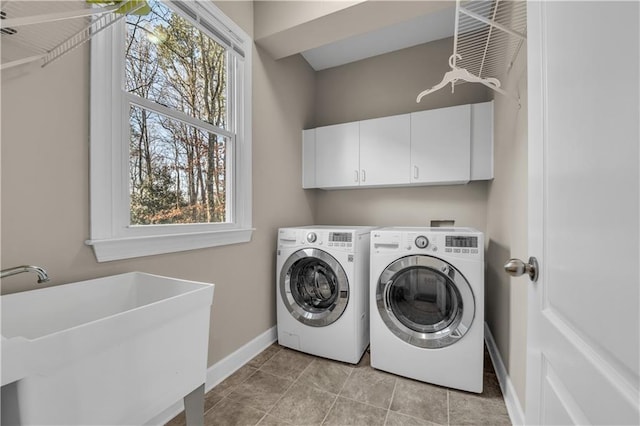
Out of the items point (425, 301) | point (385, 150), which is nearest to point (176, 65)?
point (385, 150)

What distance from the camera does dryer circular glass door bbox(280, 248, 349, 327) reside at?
6.61 ft

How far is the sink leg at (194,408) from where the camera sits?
1021 mm

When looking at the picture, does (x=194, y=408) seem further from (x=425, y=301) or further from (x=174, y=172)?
(x=425, y=301)

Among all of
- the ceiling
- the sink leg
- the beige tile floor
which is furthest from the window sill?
the ceiling

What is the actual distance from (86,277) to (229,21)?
1.81 m

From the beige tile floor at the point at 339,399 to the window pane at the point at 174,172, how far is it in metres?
1.10

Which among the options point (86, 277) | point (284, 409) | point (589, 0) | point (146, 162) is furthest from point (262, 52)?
point (284, 409)

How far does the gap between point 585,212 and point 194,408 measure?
1.32 metres

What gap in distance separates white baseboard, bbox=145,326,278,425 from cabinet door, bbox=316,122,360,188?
146 centimetres

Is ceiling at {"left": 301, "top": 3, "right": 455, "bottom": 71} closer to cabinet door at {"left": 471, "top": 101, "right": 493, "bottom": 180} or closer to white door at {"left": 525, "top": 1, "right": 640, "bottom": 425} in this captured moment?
cabinet door at {"left": 471, "top": 101, "right": 493, "bottom": 180}

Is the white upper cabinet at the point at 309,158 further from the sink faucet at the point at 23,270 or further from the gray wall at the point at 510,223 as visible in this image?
the sink faucet at the point at 23,270

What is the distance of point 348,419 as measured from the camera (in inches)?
58.3

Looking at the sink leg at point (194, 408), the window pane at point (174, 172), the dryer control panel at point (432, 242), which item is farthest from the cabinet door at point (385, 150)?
the sink leg at point (194, 408)

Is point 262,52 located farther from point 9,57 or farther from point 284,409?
A: point 284,409
